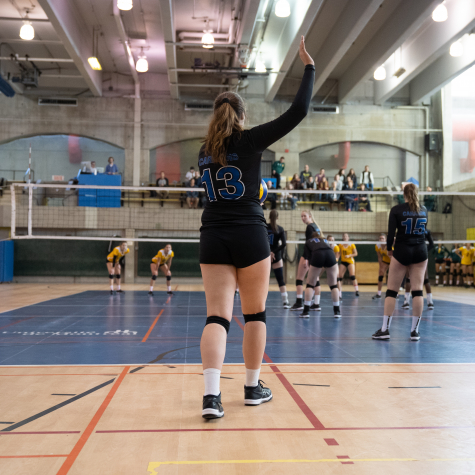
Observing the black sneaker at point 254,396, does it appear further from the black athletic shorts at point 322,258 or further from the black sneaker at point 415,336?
the black athletic shorts at point 322,258

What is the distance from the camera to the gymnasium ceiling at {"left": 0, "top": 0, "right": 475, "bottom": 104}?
1341 centimetres

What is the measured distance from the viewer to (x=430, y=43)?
1495 centimetres

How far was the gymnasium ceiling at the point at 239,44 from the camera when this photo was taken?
44.0 ft

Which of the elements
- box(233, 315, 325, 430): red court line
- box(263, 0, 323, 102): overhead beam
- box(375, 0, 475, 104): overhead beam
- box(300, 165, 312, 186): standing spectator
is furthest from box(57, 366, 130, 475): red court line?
box(300, 165, 312, 186): standing spectator

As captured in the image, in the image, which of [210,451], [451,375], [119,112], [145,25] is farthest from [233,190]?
[119,112]

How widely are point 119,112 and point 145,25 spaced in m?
4.68

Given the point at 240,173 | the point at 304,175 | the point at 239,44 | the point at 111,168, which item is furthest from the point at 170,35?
the point at 240,173

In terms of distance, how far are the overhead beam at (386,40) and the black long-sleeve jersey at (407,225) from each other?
9.28m

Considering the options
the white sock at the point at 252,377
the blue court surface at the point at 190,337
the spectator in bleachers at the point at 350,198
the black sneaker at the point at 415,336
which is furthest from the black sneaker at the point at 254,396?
the spectator in bleachers at the point at 350,198

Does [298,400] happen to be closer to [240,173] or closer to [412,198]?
[240,173]

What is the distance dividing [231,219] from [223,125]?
0.52 metres

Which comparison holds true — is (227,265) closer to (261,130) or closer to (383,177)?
(261,130)

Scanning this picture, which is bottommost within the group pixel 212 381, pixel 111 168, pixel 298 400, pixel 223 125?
pixel 298 400

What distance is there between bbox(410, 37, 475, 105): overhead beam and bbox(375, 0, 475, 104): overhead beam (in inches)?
32.8
